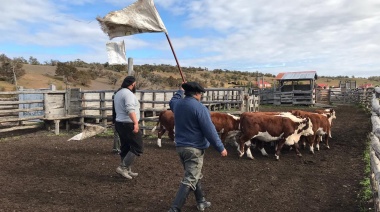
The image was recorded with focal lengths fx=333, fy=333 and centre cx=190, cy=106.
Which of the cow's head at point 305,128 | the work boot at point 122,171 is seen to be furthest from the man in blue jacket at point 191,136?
the cow's head at point 305,128

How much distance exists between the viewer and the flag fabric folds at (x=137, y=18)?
6.06 m

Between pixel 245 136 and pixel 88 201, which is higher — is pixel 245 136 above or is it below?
above

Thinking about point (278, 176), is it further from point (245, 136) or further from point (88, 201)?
point (88, 201)

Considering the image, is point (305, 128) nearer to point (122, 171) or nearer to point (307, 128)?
point (307, 128)

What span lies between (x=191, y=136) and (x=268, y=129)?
4.64m

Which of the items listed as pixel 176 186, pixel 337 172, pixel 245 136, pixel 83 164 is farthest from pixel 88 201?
pixel 337 172

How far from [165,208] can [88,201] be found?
1.28m

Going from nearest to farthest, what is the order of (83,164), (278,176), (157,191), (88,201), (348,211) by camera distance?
(348,211) → (88,201) → (157,191) → (278,176) → (83,164)

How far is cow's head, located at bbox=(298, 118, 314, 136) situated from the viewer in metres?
9.08

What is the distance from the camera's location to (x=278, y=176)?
697 cm

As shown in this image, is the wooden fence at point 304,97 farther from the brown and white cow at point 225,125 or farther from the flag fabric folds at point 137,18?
the flag fabric folds at point 137,18

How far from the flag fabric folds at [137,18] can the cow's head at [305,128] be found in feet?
16.4

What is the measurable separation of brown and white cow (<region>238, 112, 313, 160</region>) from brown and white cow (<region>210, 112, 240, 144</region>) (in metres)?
0.73

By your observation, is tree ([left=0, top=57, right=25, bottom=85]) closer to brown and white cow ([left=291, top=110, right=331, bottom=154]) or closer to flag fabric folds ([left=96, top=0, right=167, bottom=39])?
flag fabric folds ([left=96, top=0, right=167, bottom=39])
